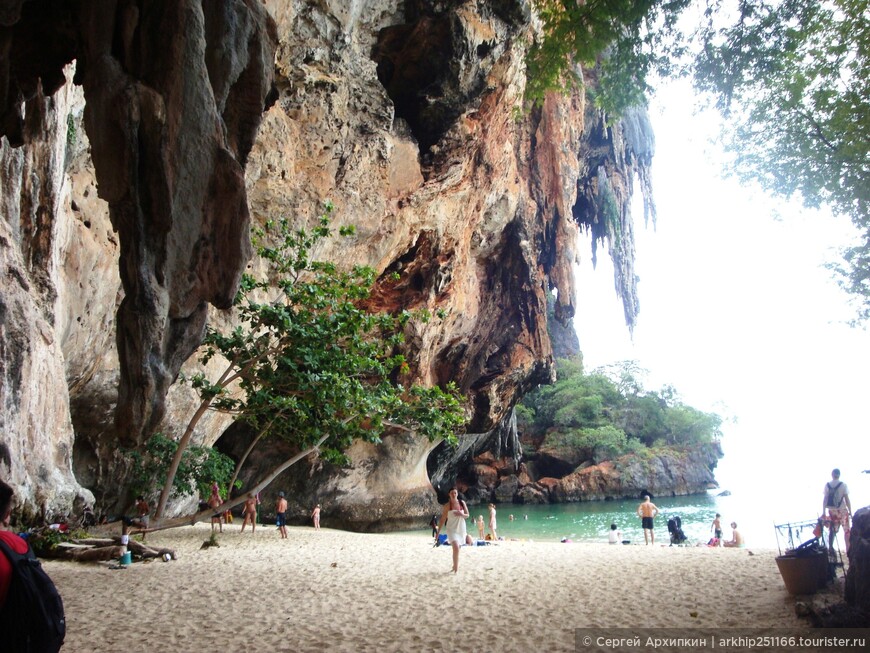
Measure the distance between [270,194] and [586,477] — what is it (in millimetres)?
26044

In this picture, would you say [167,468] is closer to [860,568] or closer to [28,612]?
[28,612]

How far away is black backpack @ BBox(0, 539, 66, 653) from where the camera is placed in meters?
1.98

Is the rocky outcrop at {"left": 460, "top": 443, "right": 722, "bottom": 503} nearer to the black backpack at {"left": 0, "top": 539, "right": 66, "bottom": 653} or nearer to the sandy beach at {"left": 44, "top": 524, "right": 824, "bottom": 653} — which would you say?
the sandy beach at {"left": 44, "top": 524, "right": 824, "bottom": 653}

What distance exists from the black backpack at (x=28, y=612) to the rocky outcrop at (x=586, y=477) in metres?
31.3

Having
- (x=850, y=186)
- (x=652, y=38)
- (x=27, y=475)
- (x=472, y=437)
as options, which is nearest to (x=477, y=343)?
(x=472, y=437)

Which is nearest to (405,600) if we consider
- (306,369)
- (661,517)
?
(306,369)

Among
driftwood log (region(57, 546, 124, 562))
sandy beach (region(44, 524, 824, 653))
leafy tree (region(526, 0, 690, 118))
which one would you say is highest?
leafy tree (region(526, 0, 690, 118))

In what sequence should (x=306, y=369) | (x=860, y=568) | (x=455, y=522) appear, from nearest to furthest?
(x=860, y=568) < (x=455, y=522) < (x=306, y=369)

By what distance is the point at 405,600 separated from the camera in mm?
5492

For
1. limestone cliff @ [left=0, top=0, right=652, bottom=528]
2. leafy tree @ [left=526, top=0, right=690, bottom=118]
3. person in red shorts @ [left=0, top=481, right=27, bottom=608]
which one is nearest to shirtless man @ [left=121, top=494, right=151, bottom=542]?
limestone cliff @ [left=0, top=0, right=652, bottom=528]

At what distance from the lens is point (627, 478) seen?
31.4 m

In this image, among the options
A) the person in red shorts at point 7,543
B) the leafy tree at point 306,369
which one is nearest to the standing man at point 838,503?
the leafy tree at point 306,369

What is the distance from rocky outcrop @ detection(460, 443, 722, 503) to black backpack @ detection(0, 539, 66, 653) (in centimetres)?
3130

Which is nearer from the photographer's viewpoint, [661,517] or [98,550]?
[98,550]
